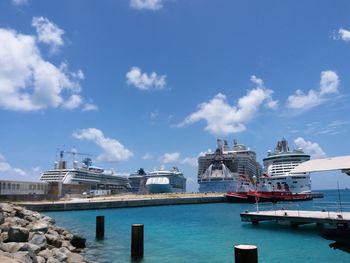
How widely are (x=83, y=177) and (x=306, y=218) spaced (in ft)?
309

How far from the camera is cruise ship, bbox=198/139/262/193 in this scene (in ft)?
336

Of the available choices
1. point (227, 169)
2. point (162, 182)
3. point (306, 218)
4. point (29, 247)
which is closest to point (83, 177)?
point (162, 182)

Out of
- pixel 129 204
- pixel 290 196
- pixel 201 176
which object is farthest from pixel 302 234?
pixel 201 176

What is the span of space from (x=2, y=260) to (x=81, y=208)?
5151 cm

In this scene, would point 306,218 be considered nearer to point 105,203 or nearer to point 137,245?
point 137,245

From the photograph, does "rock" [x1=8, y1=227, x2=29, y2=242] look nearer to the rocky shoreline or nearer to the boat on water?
the rocky shoreline

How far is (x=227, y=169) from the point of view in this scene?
110 m

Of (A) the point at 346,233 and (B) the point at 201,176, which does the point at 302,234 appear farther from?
(B) the point at 201,176

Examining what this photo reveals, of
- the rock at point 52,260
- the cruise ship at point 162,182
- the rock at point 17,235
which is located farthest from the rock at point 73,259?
the cruise ship at point 162,182

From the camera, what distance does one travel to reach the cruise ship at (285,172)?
3720 inches

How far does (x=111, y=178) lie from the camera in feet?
418

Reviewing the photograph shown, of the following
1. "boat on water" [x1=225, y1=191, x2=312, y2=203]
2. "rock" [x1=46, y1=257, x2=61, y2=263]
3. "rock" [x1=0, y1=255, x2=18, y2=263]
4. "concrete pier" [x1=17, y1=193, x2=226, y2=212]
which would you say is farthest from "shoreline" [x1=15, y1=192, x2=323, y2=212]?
"rock" [x1=0, y1=255, x2=18, y2=263]

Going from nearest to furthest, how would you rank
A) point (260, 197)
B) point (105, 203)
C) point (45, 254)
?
point (45, 254) → point (105, 203) → point (260, 197)

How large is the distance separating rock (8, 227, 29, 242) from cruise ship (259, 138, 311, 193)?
8293 cm
